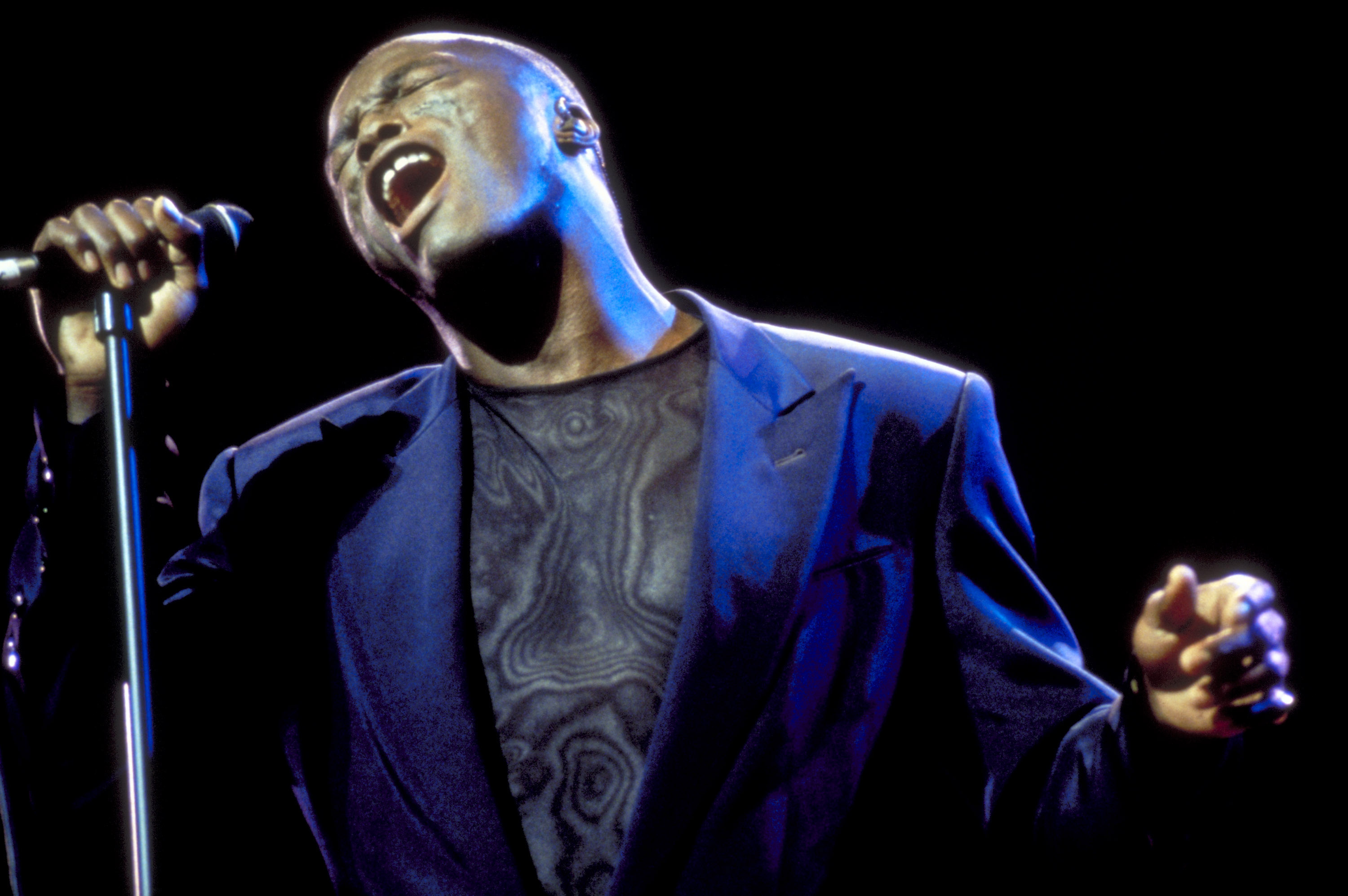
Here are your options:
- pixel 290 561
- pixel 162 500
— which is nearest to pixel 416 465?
pixel 290 561

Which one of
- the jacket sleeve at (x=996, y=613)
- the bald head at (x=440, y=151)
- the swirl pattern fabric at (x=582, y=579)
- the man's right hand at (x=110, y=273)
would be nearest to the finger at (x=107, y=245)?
the man's right hand at (x=110, y=273)

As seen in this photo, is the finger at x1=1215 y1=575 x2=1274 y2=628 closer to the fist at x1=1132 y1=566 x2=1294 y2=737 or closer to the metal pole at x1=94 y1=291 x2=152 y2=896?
the fist at x1=1132 y1=566 x2=1294 y2=737

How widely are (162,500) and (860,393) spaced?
1.08m

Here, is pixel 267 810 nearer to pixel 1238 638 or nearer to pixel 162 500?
pixel 162 500

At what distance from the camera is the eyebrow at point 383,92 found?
191 cm

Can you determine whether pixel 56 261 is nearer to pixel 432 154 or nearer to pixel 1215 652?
pixel 432 154

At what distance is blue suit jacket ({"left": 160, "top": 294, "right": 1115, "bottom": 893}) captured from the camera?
1511mm

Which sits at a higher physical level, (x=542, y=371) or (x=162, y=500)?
(x=542, y=371)

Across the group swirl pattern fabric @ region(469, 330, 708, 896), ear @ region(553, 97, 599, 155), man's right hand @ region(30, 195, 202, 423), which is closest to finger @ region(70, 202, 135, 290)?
man's right hand @ region(30, 195, 202, 423)

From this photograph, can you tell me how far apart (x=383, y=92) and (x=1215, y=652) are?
1542 mm

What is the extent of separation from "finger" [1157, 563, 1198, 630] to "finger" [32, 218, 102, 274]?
129 centimetres

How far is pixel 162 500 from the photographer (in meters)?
1.67

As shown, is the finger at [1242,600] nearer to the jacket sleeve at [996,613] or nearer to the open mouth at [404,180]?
the jacket sleeve at [996,613]

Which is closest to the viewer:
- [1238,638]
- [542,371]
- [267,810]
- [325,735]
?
[1238,638]
